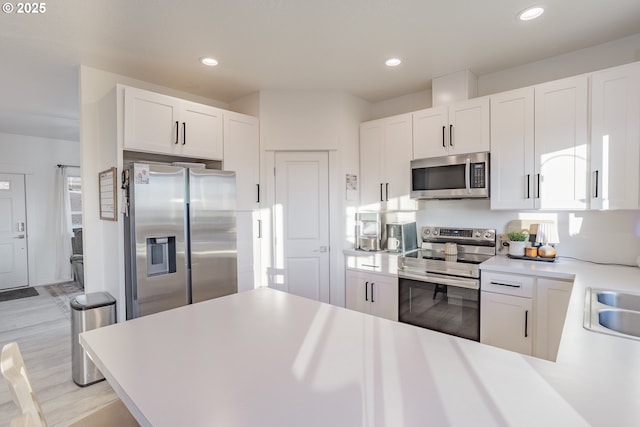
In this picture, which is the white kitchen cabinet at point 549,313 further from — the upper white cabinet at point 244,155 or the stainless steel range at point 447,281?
the upper white cabinet at point 244,155

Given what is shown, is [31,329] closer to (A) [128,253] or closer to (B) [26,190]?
(A) [128,253]

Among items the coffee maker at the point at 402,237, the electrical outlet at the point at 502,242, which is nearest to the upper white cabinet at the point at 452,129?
the coffee maker at the point at 402,237

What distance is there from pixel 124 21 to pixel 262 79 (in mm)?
1253

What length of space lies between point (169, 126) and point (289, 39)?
126 centimetres

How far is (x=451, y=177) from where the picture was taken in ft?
9.80

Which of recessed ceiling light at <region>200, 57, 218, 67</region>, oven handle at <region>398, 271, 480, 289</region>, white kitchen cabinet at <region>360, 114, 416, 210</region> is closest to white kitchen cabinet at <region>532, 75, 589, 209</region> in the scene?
oven handle at <region>398, 271, 480, 289</region>

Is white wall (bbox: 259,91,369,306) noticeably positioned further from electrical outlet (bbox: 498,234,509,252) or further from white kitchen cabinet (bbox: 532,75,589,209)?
white kitchen cabinet (bbox: 532,75,589,209)

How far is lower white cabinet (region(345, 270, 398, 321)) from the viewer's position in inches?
123

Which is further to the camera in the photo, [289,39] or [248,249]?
[248,249]

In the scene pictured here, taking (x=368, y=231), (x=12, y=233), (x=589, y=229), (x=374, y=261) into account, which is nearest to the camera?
(x=589, y=229)

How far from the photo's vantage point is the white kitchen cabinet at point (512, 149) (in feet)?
8.64

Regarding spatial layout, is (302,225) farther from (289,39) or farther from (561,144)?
(561,144)

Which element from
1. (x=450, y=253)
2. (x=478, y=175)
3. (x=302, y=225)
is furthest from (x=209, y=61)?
(x=450, y=253)

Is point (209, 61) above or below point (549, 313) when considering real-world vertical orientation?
above
